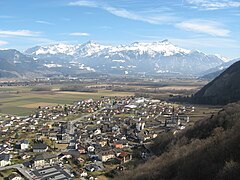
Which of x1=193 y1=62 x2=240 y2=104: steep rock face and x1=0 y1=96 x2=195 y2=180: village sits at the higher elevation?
x1=193 y1=62 x2=240 y2=104: steep rock face

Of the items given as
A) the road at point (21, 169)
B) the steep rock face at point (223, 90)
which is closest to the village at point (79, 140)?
the road at point (21, 169)

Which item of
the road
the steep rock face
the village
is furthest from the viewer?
the steep rock face

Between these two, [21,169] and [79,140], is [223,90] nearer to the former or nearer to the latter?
[79,140]

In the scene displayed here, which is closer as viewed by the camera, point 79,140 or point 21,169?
point 21,169

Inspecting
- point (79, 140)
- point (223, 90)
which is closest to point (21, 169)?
point (79, 140)

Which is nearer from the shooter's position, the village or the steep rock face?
the village

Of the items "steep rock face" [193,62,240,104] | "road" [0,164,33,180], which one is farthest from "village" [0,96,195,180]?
"steep rock face" [193,62,240,104]

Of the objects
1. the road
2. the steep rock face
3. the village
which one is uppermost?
the steep rock face

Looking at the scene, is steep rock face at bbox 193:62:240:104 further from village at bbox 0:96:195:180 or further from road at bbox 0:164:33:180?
road at bbox 0:164:33:180
